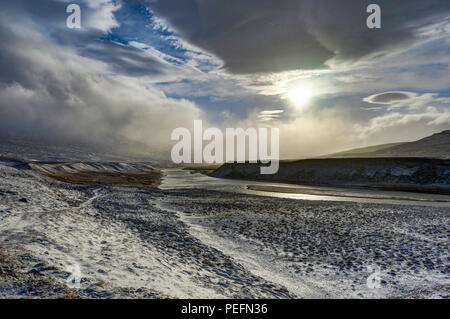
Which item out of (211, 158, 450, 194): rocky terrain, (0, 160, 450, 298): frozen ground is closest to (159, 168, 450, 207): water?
(211, 158, 450, 194): rocky terrain

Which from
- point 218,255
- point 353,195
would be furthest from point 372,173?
point 218,255

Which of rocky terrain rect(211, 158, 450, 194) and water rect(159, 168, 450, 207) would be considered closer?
water rect(159, 168, 450, 207)

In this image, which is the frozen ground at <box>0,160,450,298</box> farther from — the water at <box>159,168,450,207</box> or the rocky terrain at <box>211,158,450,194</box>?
the rocky terrain at <box>211,158,450,194</box>

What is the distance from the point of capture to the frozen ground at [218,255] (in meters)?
8.38

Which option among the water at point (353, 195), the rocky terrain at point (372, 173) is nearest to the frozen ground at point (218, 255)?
the water at point (353, 195)

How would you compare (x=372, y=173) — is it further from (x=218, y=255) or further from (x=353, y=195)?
(x=218, y=255)

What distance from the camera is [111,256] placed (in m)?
11.0

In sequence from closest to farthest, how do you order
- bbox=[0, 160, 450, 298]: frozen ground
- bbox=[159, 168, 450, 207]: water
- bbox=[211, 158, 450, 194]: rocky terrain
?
bbox=[0, 160, 450, 298]: frozen ground < bbox=[159, 168, 450, 207]: water < bbox=[211, 158, 450, 194]: rocky terrain

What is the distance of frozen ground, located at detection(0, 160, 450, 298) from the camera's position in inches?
330

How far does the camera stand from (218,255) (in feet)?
43.2

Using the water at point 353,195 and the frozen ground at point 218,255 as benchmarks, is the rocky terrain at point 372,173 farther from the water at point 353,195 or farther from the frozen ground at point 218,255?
the frozen ground at point 218,255
